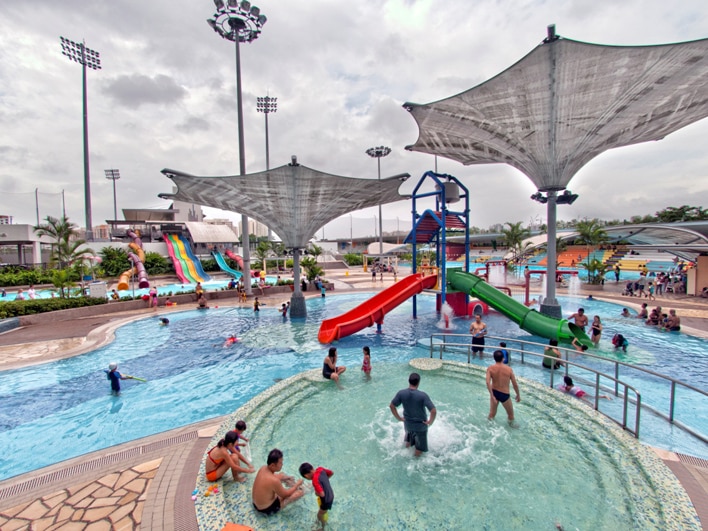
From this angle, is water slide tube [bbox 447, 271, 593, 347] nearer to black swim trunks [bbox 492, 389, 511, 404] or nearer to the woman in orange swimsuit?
black swim trunks [bbox 492, 389, 511, 404]

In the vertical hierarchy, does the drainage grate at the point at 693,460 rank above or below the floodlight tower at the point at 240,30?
below

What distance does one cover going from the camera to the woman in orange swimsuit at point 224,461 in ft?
15.8

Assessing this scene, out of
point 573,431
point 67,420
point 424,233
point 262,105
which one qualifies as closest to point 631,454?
point 573,431

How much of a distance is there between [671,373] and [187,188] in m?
20.1

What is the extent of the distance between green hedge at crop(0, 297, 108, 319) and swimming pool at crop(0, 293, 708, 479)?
4.80 m

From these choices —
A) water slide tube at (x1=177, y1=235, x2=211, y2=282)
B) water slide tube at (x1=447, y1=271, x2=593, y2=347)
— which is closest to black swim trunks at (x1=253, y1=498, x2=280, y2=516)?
water slide tube at (x1=447, y1=271, x2=593, y2=347)

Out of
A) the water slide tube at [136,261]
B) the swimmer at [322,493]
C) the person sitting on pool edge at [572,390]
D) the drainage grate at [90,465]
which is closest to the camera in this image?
the swimmer at [322,493]

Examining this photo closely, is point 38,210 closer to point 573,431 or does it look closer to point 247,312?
point 247,312

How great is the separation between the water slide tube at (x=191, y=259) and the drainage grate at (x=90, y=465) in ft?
97.1

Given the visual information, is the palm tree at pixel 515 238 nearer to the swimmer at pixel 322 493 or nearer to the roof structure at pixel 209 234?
the roof structure at pixel 209 234

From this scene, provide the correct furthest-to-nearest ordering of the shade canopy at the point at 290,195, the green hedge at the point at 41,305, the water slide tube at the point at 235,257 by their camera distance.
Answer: the water slide tube at the point at 235,257
the green hedge at the point at 41,305
the shade canopy at the point at 290,195

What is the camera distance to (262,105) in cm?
4053

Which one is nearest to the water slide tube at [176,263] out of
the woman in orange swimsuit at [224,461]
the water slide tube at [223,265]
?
the water slide tube at [223,265]

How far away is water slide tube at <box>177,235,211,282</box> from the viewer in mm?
34631
